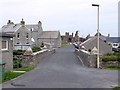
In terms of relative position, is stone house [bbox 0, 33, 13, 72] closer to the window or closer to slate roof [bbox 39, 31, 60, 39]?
the window

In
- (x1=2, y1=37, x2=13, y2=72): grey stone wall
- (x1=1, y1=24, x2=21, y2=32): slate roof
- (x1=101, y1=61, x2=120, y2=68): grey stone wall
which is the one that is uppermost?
(x1=1, y1=24, x2=21, y2=32): slate roof

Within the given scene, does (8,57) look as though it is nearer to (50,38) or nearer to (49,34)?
(50,38)

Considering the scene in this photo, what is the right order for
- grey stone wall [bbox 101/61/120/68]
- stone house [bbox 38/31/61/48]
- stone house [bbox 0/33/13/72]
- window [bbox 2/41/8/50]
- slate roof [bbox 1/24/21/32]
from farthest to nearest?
stone house [bbox 38/31/61/48] < slate roof [bbox 1/24/21/32] < grey stone wall [bbox 101/61/120/68] < window [bbox 2/41/8/50] < stone house [bbox 0/33/13/72]

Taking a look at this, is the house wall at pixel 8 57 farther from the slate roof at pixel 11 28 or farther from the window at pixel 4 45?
the slate roof at pixel 11 28

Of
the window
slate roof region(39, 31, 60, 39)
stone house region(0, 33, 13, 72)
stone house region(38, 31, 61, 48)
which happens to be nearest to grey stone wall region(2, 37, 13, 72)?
stone house region(0, 33, 13, 72)

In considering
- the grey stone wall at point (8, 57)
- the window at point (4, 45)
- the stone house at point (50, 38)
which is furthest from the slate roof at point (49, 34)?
the window at point (4, 45)

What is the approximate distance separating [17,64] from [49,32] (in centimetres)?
7326

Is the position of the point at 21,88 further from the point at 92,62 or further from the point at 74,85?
the point at 92,62

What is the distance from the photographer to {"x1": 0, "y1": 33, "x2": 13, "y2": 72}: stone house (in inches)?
834

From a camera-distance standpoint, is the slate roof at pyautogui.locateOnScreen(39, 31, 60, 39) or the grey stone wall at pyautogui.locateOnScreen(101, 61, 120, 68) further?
the slate roof at pyautogui.locateOnScreen(39, 31, 60, 39)

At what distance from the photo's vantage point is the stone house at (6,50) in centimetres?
2118

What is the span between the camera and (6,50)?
2206 centimetres

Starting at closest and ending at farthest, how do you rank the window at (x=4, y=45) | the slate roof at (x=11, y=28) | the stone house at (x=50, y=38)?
the window at (x=4, y=45) < the slate roof at (x=11, y=28) < the stone house at (x=50, y=38)

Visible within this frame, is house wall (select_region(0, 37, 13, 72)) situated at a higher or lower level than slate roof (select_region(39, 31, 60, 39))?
lower
